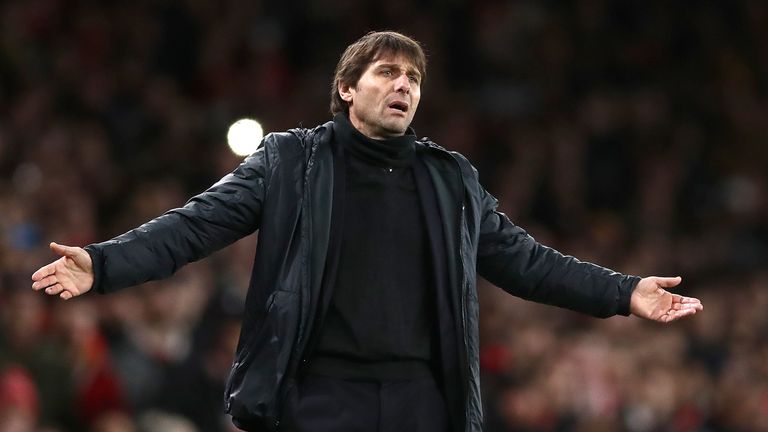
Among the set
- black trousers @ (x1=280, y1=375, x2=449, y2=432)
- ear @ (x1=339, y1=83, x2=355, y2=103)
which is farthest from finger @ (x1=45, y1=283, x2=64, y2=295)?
ear @ (x1=339, y1=83, x2=355, y2=103)

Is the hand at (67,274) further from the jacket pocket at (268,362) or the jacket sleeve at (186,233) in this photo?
the jacket pocket at (268,362)

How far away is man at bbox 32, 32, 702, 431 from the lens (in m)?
4.40

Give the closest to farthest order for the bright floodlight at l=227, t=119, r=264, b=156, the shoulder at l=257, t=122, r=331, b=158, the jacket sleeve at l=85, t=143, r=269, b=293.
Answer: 1. the jacket sleeve at l=85, t=143, r=269, b=293
2. the shoulder at l=257, t=122, r=331, b=158
3. the bright floodlight at l=227, t=119, r=264, b=156

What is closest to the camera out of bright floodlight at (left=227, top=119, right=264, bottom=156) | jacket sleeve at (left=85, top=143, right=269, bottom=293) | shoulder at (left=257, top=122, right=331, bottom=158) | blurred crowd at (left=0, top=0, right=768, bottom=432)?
jacket sleeve at (left=85, top=143, right=269, bottom=293)

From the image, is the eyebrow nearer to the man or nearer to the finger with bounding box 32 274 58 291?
the man


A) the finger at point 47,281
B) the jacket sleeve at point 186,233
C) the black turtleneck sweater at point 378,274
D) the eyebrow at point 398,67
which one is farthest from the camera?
the eyebrow at point 398,67

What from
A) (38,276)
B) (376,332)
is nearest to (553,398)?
(376,332)

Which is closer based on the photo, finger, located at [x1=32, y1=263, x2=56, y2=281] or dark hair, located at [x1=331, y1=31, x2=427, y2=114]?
finger, located at [x1=32, y1=263, x2=56, y2=281]

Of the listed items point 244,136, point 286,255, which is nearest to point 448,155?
point 286,255

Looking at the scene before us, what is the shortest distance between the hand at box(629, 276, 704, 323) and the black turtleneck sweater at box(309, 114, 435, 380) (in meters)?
0.70

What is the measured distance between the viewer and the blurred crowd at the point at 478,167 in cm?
802

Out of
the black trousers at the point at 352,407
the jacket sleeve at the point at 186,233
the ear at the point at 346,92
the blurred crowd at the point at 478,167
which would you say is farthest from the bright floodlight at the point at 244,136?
the black trousers at the point at 352,407

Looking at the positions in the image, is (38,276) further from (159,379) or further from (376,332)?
(159,379)

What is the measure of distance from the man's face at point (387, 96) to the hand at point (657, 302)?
0.91 metres
